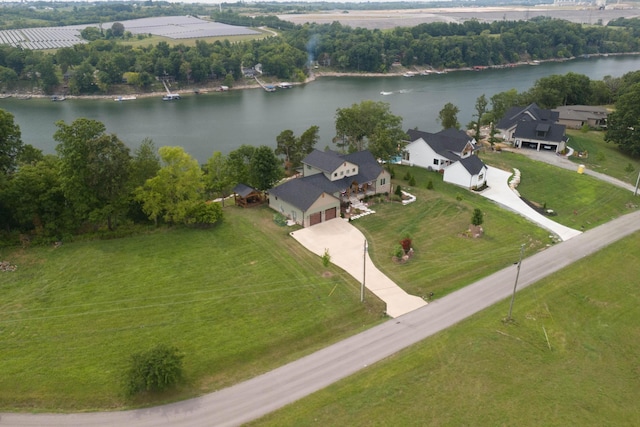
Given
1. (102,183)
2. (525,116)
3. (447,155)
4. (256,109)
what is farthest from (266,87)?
(102,183)

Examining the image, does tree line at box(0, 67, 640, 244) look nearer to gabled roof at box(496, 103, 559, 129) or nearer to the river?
the river

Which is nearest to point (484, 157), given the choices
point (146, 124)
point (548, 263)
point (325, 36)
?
point (548, 263)

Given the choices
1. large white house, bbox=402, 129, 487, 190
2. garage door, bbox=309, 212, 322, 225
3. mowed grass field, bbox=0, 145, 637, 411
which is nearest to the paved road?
mowed grass field, bbox=0, 145, 637, 411

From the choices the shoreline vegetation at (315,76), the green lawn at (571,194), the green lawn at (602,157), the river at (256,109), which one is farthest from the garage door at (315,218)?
the shoreline vegetation at (315,76)

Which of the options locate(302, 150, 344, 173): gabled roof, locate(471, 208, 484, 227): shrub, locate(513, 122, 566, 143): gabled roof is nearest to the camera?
locate(471, 208, 484, 227): shrub

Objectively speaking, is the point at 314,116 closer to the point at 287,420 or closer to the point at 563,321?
the point at 563,321

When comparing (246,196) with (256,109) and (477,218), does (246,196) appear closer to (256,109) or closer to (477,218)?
(477,218)

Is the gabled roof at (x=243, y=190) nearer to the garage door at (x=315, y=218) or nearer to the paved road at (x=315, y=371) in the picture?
the garage door at (x=315, y=218)
